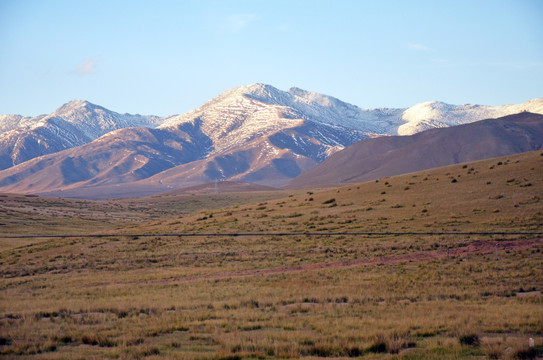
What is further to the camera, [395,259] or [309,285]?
[395,259]

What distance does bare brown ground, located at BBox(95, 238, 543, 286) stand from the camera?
28.7 m

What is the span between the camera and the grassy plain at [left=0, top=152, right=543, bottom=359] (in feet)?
46.8

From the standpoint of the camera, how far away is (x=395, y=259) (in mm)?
30094

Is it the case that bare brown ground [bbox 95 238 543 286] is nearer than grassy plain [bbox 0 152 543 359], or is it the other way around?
grassy plain [bbox 0 152 543 359]

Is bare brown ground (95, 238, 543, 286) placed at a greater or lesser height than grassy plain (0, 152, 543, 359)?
lesser

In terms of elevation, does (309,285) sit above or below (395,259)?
above

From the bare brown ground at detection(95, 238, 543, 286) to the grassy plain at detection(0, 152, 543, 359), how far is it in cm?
11

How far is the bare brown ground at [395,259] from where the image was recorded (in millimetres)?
28672

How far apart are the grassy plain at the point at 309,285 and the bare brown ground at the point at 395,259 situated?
0.11 meters

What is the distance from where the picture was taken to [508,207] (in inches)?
1633

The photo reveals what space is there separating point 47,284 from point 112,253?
Result: 968 cm

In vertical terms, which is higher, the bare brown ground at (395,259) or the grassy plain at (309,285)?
the grassy plain at (309,285)

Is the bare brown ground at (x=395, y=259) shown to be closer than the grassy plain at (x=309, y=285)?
No

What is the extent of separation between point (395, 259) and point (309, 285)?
7.20 metres
